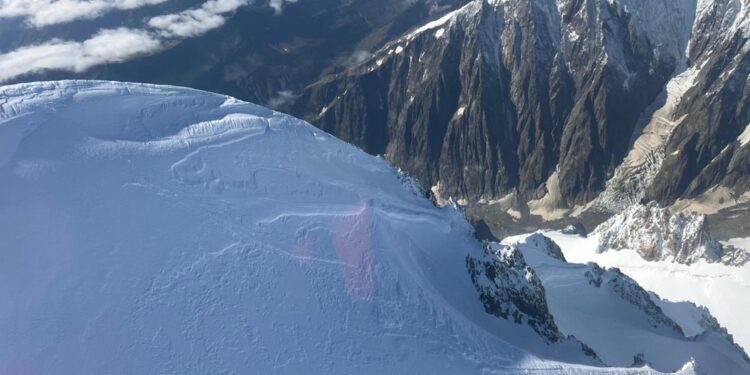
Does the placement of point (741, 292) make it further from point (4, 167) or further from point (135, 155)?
point (4, 167)

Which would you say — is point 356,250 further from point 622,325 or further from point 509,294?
point 622,325

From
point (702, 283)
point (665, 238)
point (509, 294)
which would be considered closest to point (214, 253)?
point (509, 294)

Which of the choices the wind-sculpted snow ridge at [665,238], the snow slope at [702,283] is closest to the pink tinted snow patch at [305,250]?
the snow slope at [702,283]

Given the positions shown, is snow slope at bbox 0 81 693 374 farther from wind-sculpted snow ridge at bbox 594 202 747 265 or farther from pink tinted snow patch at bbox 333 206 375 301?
wind-sculpted snow ridge at bbox 594 202 747 265

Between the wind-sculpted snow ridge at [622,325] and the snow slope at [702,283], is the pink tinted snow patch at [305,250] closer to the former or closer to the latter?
the wind-sculpted snow ridge at [622,325]

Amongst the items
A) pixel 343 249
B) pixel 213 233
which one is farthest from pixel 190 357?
pixel 343 249

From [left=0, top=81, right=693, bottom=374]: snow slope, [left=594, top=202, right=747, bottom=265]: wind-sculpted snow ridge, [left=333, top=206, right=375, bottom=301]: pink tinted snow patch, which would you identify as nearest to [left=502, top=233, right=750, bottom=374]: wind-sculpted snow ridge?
[left=0, top=81, right=693, bottom=374]: snow slope
